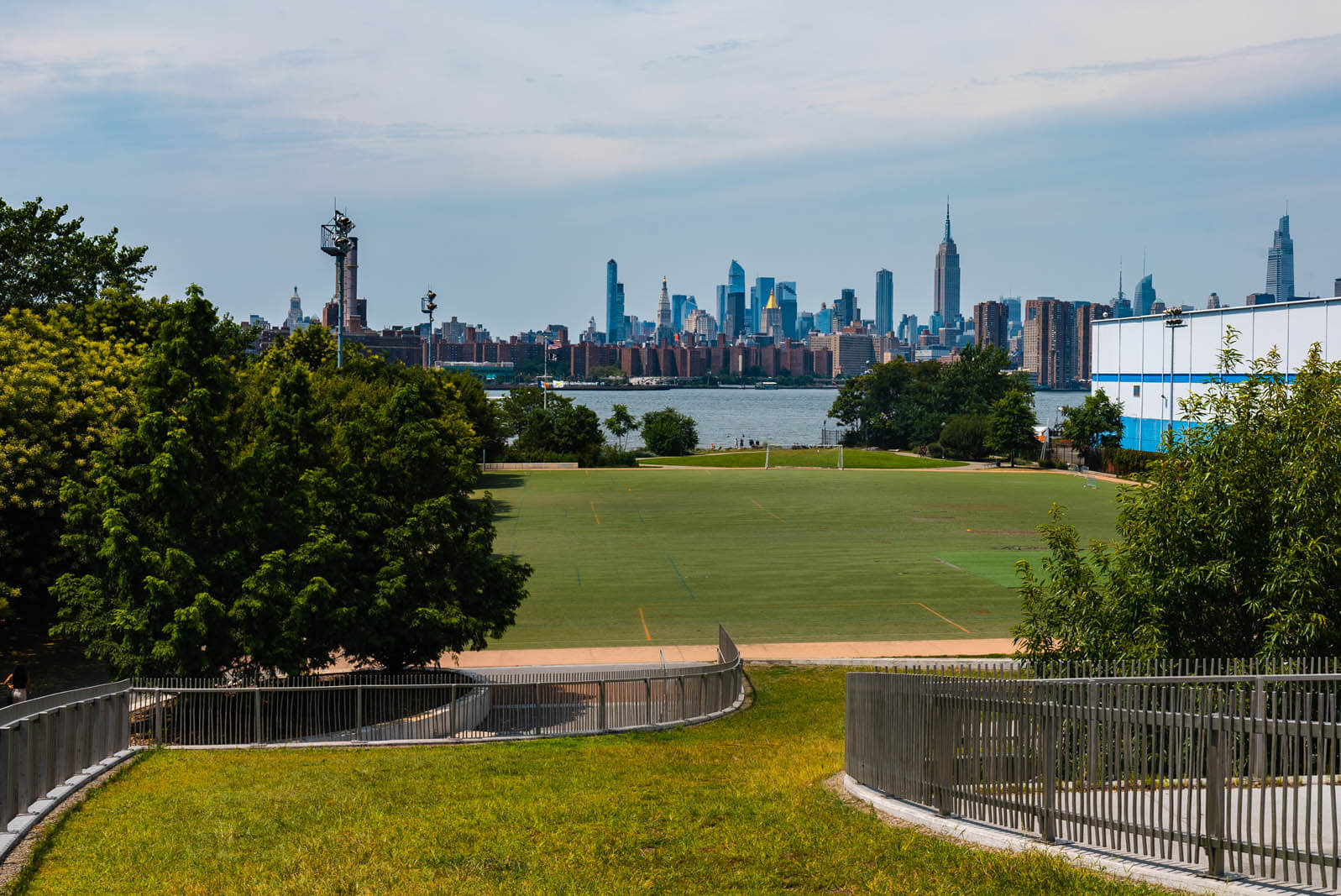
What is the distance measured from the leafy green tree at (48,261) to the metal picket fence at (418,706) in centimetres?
2578

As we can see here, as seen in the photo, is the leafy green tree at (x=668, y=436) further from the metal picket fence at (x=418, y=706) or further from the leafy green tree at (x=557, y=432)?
the metal picket fence at (x=418, y=706)

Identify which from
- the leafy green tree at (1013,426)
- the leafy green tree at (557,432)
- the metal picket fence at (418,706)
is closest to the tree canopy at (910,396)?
the leafy green tree at (1013,426)

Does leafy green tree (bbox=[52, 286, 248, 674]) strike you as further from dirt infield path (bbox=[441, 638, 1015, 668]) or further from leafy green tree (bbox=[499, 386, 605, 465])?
leafy green tree (bbox=[499, 386, 605, 465])

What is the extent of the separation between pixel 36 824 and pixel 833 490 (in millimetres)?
64267

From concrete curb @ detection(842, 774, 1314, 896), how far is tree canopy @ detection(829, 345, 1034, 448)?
127 meters

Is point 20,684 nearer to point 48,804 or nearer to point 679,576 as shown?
point 48,804

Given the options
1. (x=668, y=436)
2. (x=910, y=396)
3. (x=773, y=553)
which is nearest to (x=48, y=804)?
(x=773, y=553)

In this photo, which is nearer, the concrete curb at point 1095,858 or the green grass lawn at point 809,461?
Result: the concrete curb at point 1095,858

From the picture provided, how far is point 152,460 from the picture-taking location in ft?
75.0

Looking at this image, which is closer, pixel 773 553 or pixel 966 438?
pixel 773 553

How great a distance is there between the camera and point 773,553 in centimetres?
4778

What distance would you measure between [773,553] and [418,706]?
26.9m

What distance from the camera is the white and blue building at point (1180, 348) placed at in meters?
70.1

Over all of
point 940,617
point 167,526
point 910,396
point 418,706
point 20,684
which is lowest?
point 940,617
